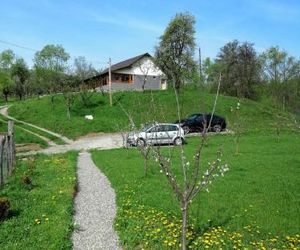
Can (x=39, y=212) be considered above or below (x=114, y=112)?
above

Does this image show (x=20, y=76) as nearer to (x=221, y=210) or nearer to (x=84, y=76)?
(x=84, y=76)

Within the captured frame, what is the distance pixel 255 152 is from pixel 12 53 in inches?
3711

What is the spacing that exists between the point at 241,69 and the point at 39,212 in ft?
198

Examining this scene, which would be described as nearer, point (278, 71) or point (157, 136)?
point (157, 136)

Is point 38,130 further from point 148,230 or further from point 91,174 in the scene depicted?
point 148,230

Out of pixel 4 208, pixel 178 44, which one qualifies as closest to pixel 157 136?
pixel 4 208

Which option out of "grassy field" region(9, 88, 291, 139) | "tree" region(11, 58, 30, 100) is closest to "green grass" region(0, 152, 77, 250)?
"grassy field" region(9, 88, 291, 139)

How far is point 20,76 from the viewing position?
3551 inches

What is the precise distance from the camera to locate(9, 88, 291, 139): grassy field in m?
38.4

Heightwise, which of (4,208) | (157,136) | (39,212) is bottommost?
(39,212)

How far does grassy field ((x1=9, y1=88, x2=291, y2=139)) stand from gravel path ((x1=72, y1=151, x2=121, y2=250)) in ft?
66.4

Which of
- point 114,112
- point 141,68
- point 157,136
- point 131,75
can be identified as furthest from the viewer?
point 131,75

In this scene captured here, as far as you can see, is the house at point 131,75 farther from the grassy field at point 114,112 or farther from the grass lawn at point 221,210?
the grass lawn at point 221,210

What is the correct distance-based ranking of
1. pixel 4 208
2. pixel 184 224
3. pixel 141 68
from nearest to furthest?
1. pixel 184 224
2. pixel 4 208
3. pixel 141 68
